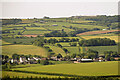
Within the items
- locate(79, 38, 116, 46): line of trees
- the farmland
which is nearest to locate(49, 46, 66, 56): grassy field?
the farmland

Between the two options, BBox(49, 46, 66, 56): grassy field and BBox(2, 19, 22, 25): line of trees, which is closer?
BBox(49, 46, 66, 56): grassy field

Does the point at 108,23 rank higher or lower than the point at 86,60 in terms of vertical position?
higher

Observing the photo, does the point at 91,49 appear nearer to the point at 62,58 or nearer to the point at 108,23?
the point at 62,58

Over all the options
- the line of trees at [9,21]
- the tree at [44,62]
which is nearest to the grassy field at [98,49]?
the tree at [44,62]

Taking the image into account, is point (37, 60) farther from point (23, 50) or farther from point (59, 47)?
point (59, 47)

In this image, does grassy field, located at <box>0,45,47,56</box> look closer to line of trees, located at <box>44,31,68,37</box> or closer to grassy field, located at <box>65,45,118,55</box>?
grassy field, located at <box>65,45,118,55</box>

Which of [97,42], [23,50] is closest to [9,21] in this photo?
[23,50]

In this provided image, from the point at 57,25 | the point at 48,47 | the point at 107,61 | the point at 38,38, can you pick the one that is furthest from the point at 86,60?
the point at 57,25

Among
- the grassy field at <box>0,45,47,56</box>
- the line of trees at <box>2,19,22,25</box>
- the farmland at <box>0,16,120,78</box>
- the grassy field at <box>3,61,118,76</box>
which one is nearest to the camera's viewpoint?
the grassy field at <box>3,61,118,76</box>
